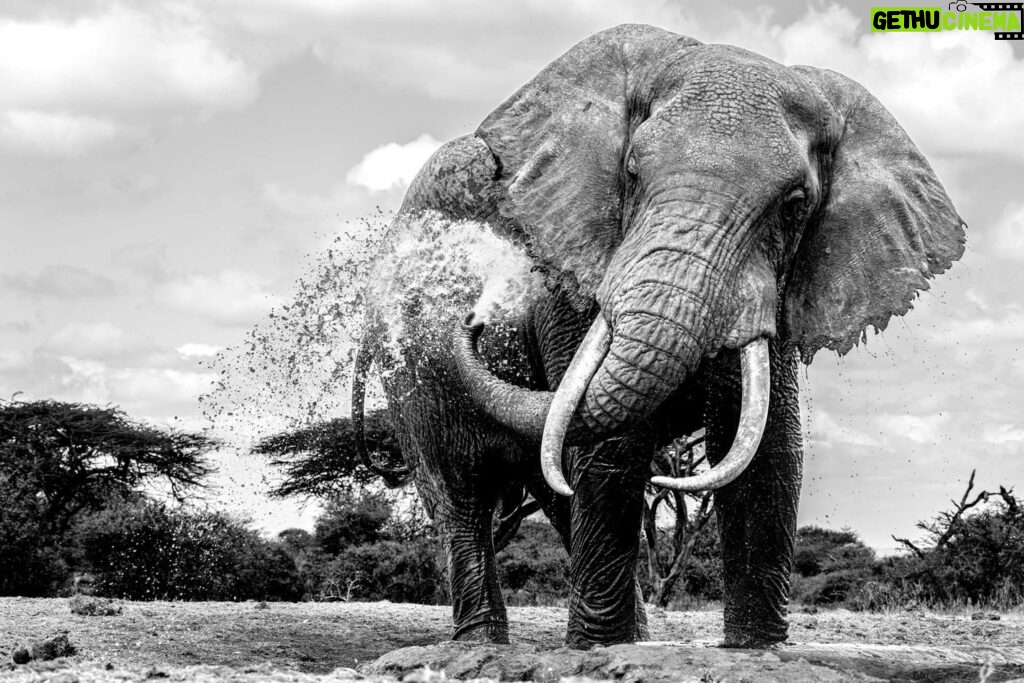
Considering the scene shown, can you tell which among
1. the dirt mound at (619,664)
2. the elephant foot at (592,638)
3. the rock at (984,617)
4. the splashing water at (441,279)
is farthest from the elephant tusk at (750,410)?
the rock at (984,617)

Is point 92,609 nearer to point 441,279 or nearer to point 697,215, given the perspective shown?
point 441,279

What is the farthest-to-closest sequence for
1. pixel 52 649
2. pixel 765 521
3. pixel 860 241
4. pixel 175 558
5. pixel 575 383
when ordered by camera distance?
pixel 175 558
pixel 52 649
pixel 765 521
pixel 860 241
pixel 575 383

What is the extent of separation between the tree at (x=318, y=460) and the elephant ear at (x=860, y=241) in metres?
17.0

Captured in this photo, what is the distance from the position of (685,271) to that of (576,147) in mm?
1342

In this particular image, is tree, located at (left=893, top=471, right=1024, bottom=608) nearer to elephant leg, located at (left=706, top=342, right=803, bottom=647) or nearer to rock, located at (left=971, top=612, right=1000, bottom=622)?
rock, located at (left=971, top=612, right=1000, bottom=622)

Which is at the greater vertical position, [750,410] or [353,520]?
[353,520]

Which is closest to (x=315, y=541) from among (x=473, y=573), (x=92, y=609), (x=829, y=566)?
(x=829, y=566)

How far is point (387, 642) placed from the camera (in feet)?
36.9

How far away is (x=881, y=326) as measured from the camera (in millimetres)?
7199

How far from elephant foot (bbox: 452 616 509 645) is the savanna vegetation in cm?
719

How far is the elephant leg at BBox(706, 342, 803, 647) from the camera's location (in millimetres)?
7516

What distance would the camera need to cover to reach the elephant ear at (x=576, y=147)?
23.3 feet

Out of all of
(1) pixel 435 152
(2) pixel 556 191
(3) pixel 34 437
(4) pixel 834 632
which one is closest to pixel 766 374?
(2) pixel 556 191

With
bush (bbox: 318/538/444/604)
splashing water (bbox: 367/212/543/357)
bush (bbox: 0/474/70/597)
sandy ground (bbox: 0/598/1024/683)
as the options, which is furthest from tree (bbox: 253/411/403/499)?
splashing water (bbox: 367/212/543/357)
